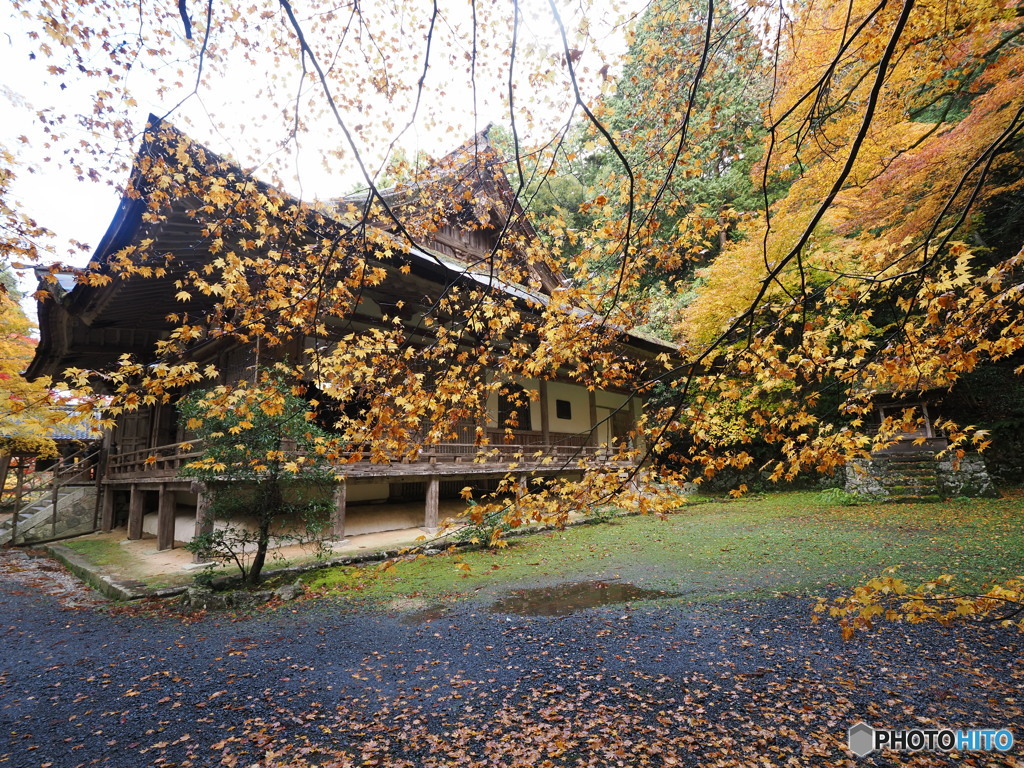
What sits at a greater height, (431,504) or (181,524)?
(431,504)

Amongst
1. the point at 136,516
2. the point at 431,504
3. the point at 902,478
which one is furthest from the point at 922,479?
the point at 136,516

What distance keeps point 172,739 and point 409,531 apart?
707 centimetres

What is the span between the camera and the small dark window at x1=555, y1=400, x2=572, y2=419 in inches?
589

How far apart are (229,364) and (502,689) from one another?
336 inches

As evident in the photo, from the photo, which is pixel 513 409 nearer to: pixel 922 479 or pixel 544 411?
pixel 544 411

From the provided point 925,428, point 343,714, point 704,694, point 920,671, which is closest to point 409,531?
point 343,714

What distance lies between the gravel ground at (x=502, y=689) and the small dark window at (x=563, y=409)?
9453 millimetres

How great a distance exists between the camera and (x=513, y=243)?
558 centimetres

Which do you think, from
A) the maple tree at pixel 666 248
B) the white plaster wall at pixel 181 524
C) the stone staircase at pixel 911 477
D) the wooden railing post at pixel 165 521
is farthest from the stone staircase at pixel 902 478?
the wooden railing post at pixel 165 521

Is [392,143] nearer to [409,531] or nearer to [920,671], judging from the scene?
[920,671]

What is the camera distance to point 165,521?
31.8ft

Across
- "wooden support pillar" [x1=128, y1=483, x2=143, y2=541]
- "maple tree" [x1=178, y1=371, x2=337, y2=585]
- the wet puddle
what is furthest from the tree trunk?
"wooden support pillar" [x1=128, y1=483, x2=143, y2=541]

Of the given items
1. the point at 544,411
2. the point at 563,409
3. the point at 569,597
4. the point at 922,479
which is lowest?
the point at 569,597

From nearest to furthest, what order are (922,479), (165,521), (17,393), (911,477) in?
(165,521), (922,479), (911,477), (17,393)
